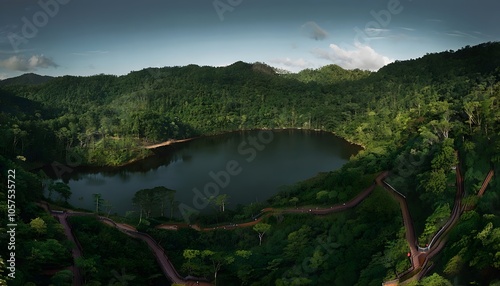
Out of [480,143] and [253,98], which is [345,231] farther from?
[253,98]

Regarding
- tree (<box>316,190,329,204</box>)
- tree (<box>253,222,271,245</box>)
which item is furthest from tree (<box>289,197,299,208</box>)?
tree (<box>253,222,271,245</box>)

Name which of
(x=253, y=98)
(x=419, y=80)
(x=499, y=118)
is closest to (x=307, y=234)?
(x=499, y=118)

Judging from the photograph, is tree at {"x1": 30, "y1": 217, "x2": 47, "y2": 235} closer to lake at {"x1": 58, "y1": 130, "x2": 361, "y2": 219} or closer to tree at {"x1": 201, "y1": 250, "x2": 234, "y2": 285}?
tree at {"x1": 201, "y1": 250, "x2": 234, "y2": 285}

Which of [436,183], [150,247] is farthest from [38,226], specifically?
[436,183]

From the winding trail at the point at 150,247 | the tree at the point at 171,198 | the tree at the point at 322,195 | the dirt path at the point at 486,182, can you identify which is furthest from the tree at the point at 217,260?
the tree at the point at 171,198

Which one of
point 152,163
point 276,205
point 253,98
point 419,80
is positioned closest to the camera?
point 276,205

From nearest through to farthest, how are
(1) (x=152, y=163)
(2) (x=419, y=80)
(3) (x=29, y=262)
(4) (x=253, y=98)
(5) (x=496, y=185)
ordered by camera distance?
(3) (x=29, y=262) → (5) (x=496, y=185) → (1) (x=152, y=163) → (2) (x=419, y=80) → (4) (x=253, y=98)
